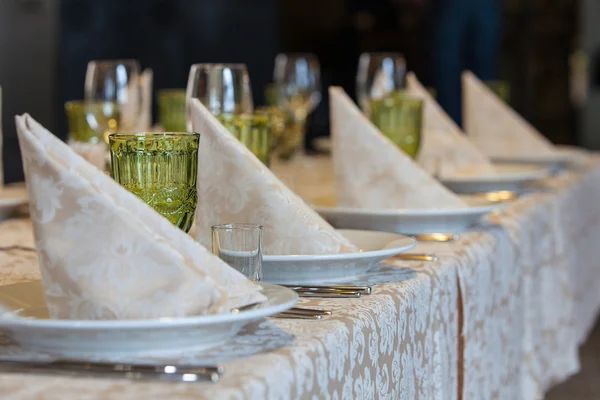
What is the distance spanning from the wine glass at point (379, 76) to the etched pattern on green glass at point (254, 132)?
0.98 metres

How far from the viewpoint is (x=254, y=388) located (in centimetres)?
66

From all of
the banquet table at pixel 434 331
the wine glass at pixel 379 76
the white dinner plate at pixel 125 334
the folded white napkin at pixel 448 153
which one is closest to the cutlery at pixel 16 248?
the banquet table at pixel 434 331

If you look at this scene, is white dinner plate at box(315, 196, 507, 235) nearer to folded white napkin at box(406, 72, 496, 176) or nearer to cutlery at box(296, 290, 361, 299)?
cutlery at box(296, 290, 361, 299)

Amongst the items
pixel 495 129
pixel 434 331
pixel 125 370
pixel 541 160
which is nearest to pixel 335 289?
pixel 434 331

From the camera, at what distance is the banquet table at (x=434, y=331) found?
70cm

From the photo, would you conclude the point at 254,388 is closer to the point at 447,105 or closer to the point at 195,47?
the point at 195,47

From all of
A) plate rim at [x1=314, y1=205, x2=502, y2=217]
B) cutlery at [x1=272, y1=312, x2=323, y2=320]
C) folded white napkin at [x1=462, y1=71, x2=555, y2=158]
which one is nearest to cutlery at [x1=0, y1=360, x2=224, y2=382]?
cutlery at [x1=272, y1=312, x2=323, y2=320]

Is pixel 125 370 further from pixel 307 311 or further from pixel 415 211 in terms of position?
pixel 415 211

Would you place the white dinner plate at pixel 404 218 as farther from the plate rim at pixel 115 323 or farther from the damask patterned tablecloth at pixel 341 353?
the plate rim at pixel 115 323

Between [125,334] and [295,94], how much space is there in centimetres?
178

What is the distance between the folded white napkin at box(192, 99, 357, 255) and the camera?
103 cm

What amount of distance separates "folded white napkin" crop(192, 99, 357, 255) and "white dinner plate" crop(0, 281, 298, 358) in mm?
268

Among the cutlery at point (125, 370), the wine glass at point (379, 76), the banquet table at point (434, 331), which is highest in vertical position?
the wine glass at point (379, 76)

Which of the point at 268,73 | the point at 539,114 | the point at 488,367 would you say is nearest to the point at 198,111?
the point at 488,367
